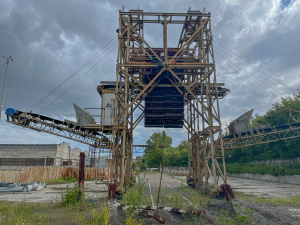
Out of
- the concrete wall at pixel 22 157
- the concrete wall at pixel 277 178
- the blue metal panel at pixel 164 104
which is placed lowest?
the concrete wall at pixel 277 178

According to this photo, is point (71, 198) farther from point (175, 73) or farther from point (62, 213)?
point (175, 73)

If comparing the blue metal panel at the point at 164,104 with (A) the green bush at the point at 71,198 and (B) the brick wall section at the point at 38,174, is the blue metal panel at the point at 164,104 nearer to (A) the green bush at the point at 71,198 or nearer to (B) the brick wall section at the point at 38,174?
(B) the brick wall section at the point at 38,174

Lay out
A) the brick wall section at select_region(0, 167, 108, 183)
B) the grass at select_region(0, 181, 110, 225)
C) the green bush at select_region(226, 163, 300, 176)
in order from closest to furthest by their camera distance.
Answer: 1. the grass at select_region(0, 181, 110, 225)
2. the brick wall section at select_region(0, 167, 108, 183)
3. the green bush at select_region(226, 163, 300, 176)

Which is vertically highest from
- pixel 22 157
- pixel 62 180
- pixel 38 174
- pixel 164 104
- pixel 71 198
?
pixel 164 104

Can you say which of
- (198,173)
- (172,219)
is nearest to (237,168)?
(198,173)

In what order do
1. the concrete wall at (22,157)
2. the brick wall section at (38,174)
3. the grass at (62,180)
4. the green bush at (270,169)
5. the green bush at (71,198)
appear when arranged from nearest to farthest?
the green bush at (71,198) < the brick wall section at (38,174) < the green bush at (270,169) < the grass at (62,180) < the concrete wall at (22,157)

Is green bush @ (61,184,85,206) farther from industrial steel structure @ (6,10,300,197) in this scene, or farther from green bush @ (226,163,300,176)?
green bush @ (226,163,300,176)

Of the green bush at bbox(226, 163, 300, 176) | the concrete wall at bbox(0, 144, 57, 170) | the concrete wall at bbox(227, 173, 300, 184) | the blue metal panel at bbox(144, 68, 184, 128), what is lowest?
the concrete wall at bbox(227, 173, 300, 184)

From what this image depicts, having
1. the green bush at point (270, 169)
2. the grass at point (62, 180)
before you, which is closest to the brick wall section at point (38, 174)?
the grass at point (62, 180)

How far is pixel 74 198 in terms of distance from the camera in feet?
30.1

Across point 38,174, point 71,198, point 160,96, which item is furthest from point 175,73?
point 38,174

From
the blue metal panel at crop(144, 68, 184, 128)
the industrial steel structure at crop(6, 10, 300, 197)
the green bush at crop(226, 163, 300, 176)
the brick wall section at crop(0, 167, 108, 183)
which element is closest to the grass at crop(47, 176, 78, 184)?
the brick wall section at crop(0, 167, 108, 183)

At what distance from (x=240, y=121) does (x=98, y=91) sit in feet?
51.6

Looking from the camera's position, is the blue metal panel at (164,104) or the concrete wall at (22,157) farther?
the concrete wall at (22,157)
